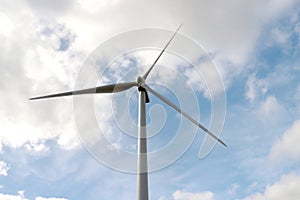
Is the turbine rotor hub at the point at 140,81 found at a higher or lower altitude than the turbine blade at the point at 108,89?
higher

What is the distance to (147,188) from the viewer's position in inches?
953

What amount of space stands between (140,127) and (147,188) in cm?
520

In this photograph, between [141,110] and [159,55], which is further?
[159,55]

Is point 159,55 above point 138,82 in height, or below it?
above

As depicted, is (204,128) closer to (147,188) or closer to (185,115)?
(185,115)

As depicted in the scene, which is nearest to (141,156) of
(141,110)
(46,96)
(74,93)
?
(141,110)

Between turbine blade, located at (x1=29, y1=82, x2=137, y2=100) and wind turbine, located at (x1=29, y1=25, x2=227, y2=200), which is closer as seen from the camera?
wind turbine, located at (x1=29, y1=25, x2=227, y2=200)

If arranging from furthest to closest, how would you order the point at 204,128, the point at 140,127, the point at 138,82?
the point at 204,128 < the point at 138,82 < the point at 140,127

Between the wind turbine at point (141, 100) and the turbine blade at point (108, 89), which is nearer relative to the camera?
the wind turbine at point (141, 100)

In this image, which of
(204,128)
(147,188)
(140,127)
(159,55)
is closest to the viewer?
(147,188)

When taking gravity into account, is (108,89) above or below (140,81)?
below

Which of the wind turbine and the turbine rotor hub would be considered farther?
the turbine rotor hub

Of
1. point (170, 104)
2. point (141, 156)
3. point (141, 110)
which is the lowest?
point (141, 156)

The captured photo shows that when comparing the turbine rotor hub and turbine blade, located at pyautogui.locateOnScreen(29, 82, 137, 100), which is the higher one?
the turbine rotor hub
